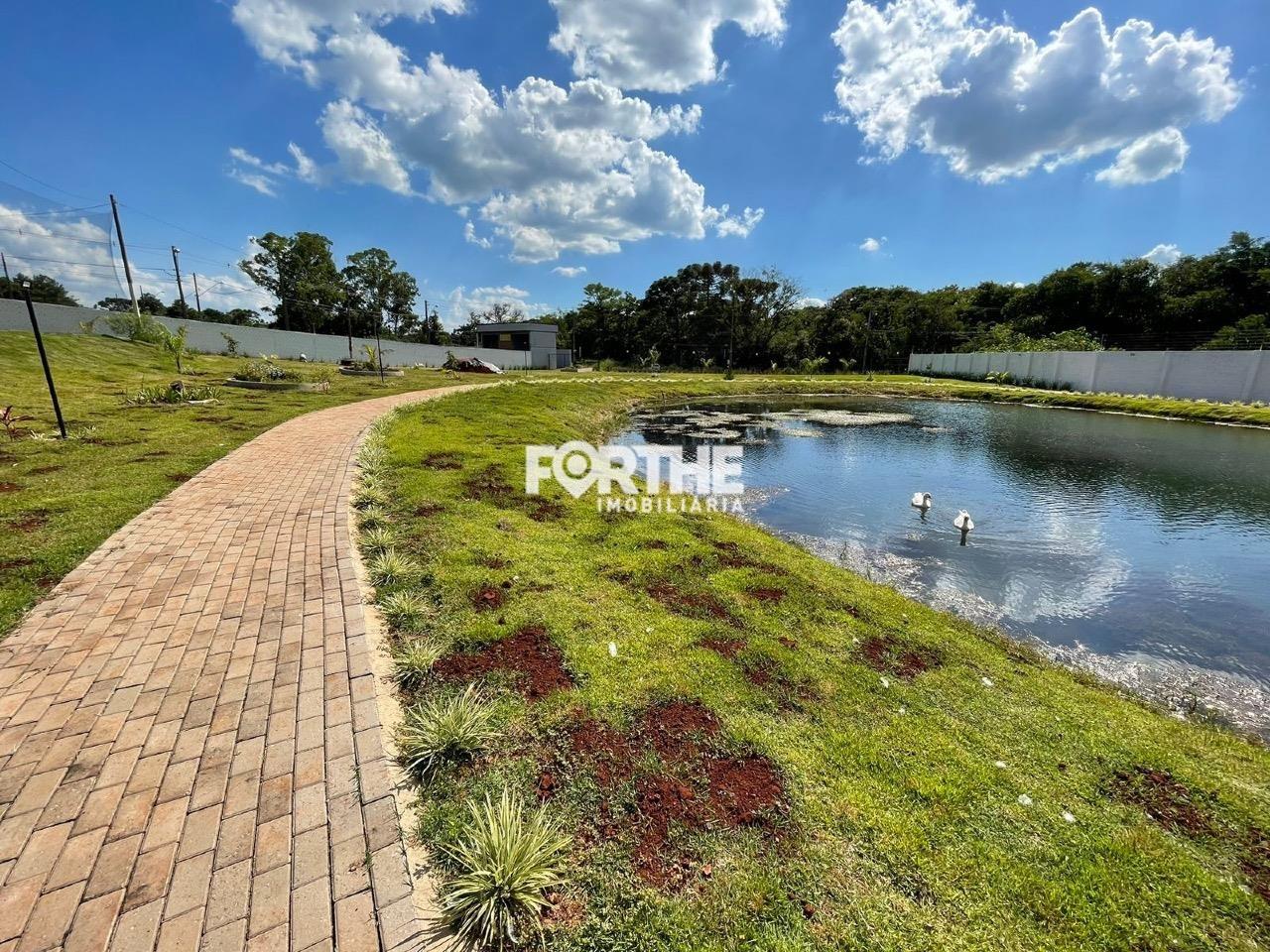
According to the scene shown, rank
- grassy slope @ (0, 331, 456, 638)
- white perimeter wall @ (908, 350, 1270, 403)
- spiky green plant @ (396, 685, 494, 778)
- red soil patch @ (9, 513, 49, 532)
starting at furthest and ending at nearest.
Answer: white perimeter wall @ (908, 350, 1270, 403) < red soil patch @ (9, 513, 49, 532) < grassy slope @ (0, 331, 456, 638) < spiky green plant @ (396, 685, 494, 778)

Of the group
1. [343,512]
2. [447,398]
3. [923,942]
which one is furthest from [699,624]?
[447,398]

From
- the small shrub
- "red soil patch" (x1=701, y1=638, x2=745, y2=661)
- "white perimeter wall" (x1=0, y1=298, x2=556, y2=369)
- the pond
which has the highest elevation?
"white perimeter wall" (x1=0, y1=298, x2=556, y2=369)

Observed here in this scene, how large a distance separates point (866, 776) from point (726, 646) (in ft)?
4.69

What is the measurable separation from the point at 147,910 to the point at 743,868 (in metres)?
2.33

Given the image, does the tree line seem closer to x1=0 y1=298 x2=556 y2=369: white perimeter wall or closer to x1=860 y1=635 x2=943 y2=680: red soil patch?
x1=0 y1=298 x2=556 y2=369: white perimeter wall

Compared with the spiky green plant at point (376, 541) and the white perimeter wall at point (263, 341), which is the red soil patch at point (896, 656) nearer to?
the spiky green plant at point (376, 541)

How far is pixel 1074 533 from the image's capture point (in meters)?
8.38

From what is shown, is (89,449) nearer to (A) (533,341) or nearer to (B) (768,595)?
(B) (768,595)

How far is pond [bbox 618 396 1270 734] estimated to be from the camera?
201 inches

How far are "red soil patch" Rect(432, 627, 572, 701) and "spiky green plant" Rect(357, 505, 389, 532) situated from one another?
279 centimetres

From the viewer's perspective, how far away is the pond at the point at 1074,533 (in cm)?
511

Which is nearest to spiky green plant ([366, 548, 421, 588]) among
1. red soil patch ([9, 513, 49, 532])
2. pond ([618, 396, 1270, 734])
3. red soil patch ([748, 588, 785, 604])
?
red soil patch ([748, 588, 785, 604])

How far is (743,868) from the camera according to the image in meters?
2.20

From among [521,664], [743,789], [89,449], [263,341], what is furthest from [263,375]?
[743,789]
